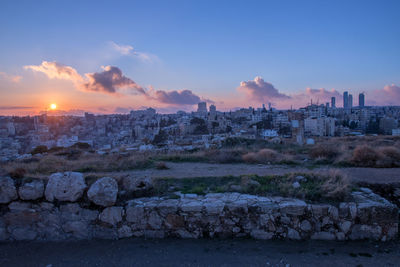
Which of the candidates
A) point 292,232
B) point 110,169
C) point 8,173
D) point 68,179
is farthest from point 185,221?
point 110,169

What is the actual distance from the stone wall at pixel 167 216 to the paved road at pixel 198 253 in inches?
6.6

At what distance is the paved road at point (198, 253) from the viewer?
3.32 meters

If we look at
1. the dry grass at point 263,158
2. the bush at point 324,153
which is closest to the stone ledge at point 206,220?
the dry grass at point 263,158

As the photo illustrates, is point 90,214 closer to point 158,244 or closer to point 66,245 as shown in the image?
point 66,245

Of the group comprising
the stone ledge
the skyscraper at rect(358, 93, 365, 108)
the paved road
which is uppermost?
the skyscraper at rect(358, 93, 365, 108)

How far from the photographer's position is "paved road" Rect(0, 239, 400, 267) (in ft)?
10.9

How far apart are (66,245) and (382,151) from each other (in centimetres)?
1252

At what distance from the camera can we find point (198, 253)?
3.56m

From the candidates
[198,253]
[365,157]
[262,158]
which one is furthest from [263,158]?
[198,253]

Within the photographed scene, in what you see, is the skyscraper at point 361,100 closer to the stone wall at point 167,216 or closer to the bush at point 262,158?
the bush at point 262,158

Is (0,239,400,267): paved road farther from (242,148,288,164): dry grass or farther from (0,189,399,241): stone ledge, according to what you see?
(242,148,288,164): dry grass

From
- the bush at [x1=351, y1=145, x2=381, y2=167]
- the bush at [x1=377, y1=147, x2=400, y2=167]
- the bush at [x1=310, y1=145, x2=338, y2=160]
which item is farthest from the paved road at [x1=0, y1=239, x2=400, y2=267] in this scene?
the bush at [x1=310, y1=145, x2=338, y2=160]

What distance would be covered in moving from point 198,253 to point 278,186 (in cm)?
250

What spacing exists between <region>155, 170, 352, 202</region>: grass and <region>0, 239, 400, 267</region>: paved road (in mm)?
938
